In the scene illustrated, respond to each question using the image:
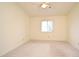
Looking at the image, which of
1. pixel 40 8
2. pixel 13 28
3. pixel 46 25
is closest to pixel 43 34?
pixel 46 25

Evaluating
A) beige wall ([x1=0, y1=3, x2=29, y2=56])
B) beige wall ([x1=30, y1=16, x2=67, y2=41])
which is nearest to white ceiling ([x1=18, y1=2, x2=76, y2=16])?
beige wall ([x1=30, y1=16, x2=67, y2=41])

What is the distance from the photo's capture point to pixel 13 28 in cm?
305

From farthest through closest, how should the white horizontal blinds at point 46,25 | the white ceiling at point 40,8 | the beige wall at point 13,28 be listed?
the beige wall at point 13,28, the white horizontal blinds at point 46,25, the white ceiling at point 40,8

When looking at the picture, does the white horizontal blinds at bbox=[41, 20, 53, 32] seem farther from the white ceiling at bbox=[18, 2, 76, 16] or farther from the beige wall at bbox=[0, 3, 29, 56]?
the beige wall at bbox=[0, 3, 29, 56]

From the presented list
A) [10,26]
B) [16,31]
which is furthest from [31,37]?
[10,26]

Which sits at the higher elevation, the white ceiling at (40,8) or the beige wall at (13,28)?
the white ceiling at (40,8)

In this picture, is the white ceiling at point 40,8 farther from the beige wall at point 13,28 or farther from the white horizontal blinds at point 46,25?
the beige wall at point 13,28

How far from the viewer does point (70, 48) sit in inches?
122

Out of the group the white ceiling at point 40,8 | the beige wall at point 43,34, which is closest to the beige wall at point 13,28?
the beige wall at point 43,34

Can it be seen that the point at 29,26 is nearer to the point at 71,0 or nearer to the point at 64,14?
the point at 64,14

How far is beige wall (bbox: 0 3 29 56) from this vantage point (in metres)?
2.57

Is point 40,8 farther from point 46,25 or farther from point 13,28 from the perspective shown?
point 13,28

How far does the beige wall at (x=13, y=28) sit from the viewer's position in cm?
257

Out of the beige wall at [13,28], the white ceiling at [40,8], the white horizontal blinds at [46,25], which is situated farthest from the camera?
the beige wall at [13,28]
